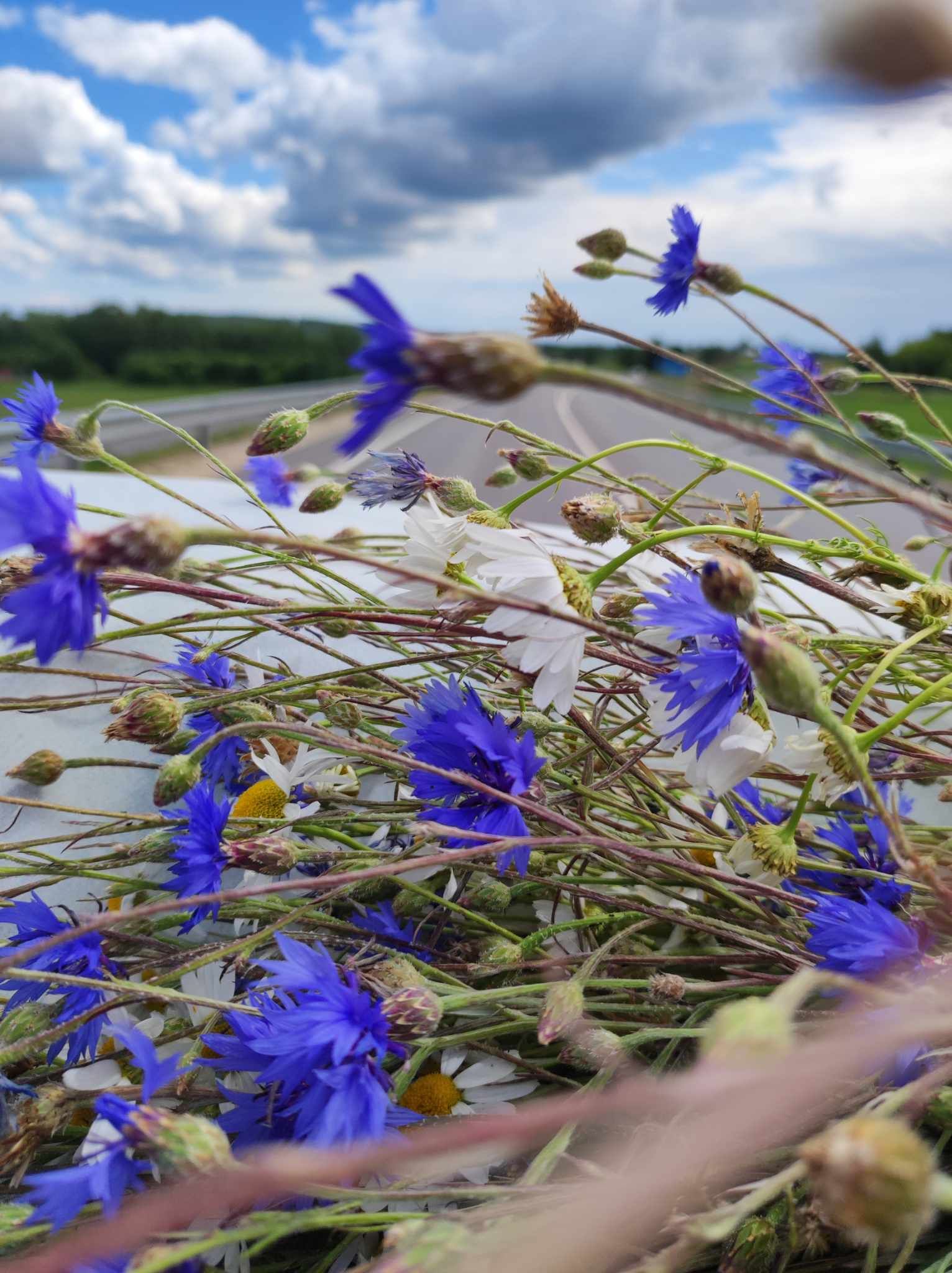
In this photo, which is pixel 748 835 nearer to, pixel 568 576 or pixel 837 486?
pixel 568 576

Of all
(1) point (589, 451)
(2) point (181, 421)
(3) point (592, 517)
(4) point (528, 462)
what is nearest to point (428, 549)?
(3) point (592, 517)

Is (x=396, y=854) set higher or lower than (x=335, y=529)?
lower

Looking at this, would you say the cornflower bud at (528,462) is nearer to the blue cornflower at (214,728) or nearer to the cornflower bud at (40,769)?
the blue cornflower at (214,728)

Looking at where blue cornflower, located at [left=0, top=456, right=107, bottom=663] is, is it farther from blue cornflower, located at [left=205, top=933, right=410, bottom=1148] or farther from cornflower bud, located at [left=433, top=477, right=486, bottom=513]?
cornflower bud, located at [left=433, top=477, right=486, bottom=513]

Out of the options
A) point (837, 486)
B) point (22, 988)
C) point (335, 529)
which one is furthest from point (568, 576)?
point (335, 529)

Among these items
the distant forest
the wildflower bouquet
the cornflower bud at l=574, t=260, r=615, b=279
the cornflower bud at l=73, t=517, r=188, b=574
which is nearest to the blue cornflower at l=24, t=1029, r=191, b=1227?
the wildflower bouquet

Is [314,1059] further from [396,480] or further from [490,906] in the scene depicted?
[396,480]
